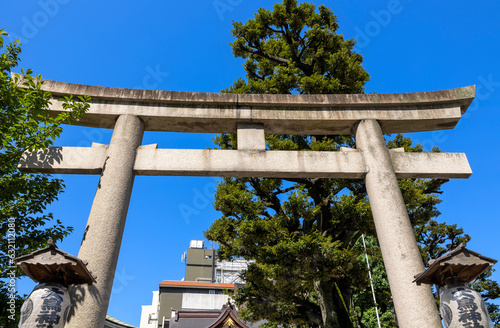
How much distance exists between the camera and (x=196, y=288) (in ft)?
104

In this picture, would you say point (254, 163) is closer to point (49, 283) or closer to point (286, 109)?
point (286, 109)

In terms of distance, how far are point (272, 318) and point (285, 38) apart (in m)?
10.5

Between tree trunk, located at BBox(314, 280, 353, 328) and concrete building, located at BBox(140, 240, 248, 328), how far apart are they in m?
16.8

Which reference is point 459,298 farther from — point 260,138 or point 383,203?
point 260,138

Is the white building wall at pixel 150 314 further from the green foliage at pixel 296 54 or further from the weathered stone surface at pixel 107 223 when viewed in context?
the weathered stone surface at pixel 107 223

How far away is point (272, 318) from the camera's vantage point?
1103 cm

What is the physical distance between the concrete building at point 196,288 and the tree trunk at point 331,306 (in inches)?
663

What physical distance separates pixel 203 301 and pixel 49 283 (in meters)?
28.2

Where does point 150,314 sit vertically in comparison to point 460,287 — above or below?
above

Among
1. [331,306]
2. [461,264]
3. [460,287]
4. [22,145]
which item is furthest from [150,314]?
[461,264]

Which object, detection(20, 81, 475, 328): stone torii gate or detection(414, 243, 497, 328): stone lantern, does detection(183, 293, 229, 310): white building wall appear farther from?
detection(414, 243, 497, 328): stone lantern

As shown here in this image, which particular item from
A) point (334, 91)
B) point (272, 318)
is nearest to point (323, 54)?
point (334, 91)

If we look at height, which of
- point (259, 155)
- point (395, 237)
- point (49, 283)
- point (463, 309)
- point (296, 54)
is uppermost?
point (296, 54)

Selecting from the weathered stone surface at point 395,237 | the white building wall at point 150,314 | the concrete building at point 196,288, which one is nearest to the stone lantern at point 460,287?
the weathered stone surface at point 395,237
